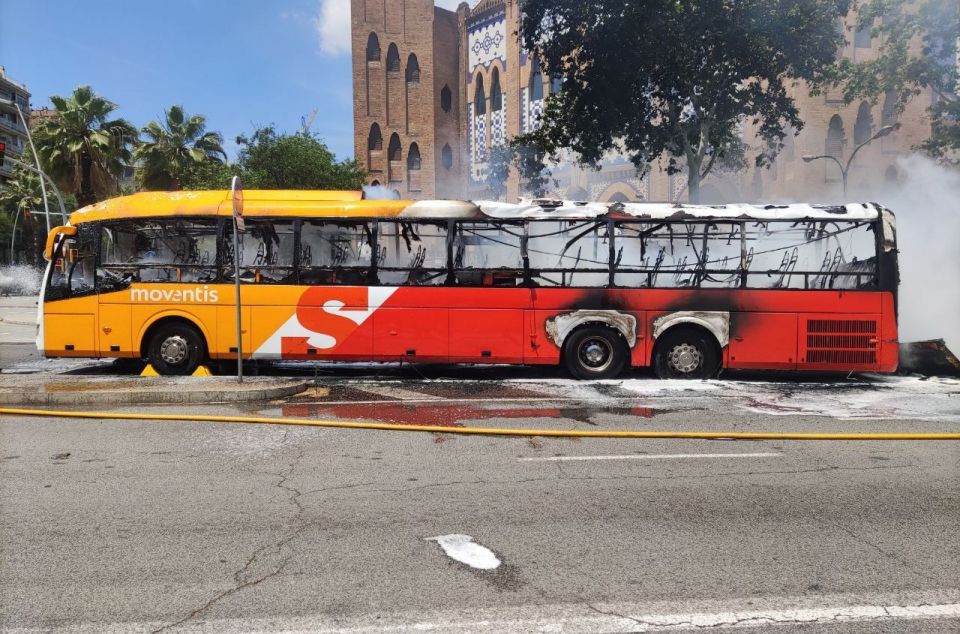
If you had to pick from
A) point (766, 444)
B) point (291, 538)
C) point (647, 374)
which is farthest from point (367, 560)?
point (647, 374)

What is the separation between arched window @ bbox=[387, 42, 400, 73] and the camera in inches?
1677

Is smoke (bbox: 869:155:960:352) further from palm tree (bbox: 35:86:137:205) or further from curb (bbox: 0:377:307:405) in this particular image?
palm tree (bbox: 35:86:137:205)

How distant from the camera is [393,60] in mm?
42719

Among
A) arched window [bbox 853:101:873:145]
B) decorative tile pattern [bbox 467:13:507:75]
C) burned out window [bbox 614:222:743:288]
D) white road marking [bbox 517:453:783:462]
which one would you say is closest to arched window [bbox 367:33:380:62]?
decorative tile pattern [bbox 467:13:507:75]

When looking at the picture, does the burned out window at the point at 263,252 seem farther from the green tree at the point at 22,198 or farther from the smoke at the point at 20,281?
the green tree at the point at 22,198

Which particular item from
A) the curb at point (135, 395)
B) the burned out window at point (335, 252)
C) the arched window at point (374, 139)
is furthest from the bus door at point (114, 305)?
the arched window at point (374, 139)

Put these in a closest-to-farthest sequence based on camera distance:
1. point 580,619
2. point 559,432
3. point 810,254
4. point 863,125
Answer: point 580,619 → point 559,432 → point 810,254 → point 863,125

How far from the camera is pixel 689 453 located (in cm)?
605

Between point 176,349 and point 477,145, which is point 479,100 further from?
point 176,349

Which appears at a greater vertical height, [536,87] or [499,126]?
[536,87]

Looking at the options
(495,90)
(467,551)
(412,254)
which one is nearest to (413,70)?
(495,90)

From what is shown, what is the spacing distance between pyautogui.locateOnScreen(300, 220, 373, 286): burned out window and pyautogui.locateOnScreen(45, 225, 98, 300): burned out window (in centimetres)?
342

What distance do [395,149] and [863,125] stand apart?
26.7 metres

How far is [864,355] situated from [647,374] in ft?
10.9
